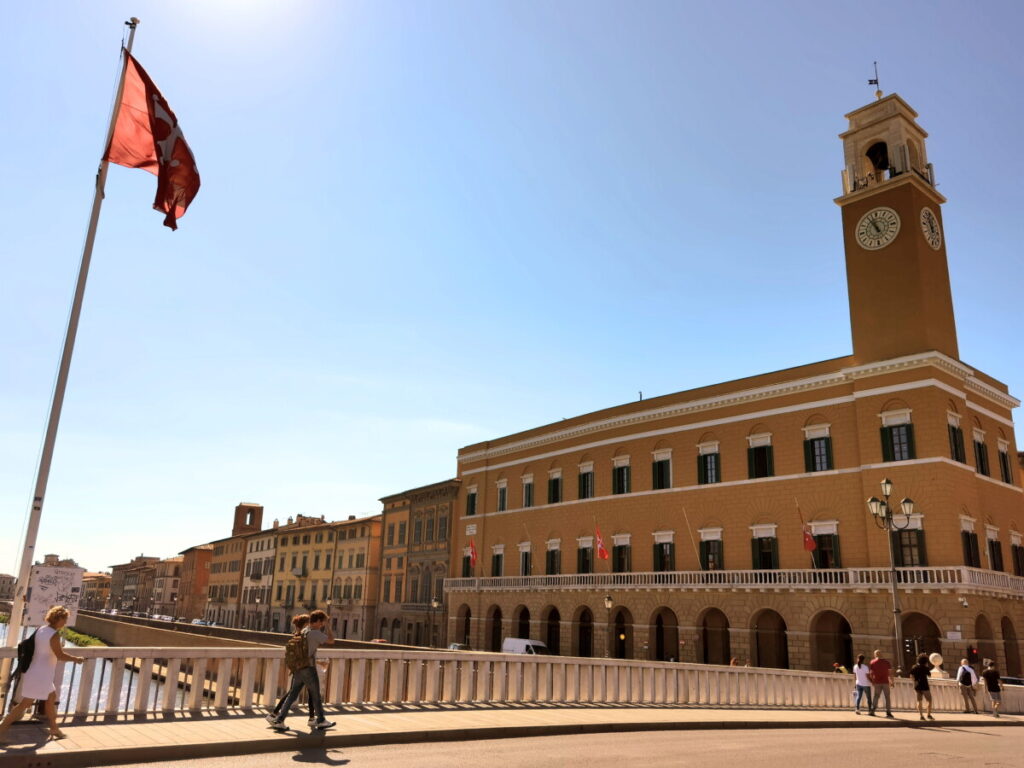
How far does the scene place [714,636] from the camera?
3853 centimetres

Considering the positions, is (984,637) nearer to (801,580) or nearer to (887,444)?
(801,580)

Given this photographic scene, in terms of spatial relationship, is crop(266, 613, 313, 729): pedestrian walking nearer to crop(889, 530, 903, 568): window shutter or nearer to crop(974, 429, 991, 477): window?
crop(889, 530, 903, 568): window shutter

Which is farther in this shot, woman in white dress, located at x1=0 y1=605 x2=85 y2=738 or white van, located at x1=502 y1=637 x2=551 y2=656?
white van, located at x1=502 y1=637 x2=551 y2=656

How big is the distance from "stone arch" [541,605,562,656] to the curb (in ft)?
108

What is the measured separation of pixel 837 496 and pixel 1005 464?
932 centimetres

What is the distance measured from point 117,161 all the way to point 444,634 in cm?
4814

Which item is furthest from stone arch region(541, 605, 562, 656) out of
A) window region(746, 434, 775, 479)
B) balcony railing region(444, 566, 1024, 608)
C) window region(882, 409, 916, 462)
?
window region(882, 409, 916, 462)

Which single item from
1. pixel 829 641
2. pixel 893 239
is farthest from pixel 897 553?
pixel 893 239

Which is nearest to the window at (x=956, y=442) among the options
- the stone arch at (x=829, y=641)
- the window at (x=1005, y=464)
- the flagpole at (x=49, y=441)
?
the window at (x=1005, y=464)

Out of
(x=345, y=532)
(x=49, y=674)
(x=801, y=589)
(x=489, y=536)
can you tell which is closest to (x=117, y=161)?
(x=49, y=674)

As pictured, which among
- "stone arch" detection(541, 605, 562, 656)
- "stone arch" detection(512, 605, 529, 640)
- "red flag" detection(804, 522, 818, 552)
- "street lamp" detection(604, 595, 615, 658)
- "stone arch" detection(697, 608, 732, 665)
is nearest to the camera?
"red flag" detection(804, 522, 818, 552)

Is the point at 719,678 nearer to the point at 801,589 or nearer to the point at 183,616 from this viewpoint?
the point at 801,589

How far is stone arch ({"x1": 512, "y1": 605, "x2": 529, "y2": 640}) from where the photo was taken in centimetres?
4956

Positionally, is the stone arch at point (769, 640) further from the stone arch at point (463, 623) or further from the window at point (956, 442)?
the stone arch at point (463, 623)
